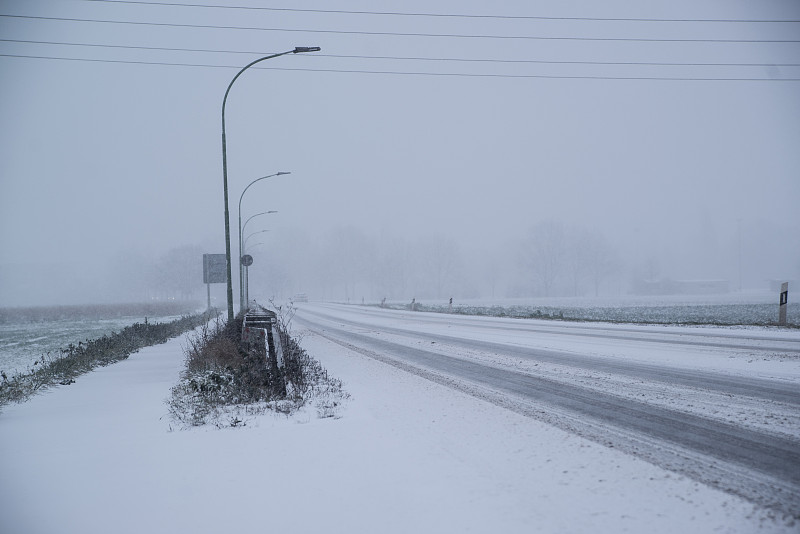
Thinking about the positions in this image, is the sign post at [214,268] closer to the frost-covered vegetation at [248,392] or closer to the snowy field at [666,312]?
the frost-covered vegetation at [248,392]

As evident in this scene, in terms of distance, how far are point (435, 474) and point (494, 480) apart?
1.65ft

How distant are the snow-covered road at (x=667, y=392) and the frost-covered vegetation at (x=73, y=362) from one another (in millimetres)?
6632

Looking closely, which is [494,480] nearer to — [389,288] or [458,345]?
[458,345]

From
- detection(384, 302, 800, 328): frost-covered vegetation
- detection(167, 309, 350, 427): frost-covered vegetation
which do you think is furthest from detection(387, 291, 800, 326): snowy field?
detection(167, 309, 350, 427): frost-covered vegetation

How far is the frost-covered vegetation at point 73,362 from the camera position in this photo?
9102 millimetres

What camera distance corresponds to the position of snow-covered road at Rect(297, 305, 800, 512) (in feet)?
14.7

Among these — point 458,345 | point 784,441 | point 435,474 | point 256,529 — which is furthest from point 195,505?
point 458,345

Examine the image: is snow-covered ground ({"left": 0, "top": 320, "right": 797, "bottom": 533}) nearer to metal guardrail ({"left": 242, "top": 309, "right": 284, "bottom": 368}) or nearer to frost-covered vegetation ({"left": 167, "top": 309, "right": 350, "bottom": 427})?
frost-covered vegetation ({"left": 167, "top": 309, "right": 350, "bottom": 427})

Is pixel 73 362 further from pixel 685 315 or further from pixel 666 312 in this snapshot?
pixel 666 312

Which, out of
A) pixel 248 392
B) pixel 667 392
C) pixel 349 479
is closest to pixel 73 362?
pixel 248 392

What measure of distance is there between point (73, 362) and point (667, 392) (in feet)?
38.2

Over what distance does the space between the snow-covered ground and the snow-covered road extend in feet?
1.43

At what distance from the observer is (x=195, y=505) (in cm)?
403

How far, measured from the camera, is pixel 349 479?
4.42m
